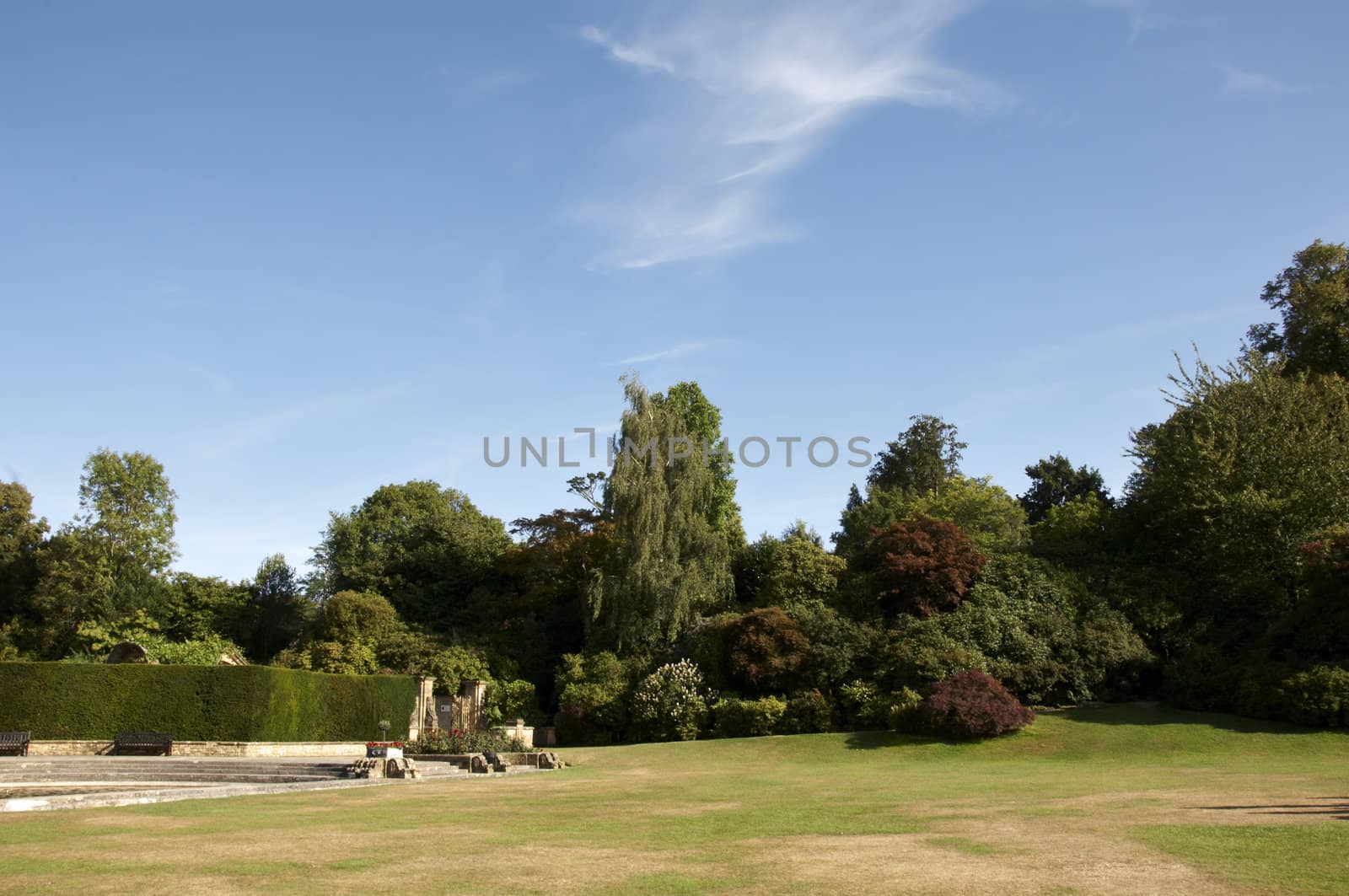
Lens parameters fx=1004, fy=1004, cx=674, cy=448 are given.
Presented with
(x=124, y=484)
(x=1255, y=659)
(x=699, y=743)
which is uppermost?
(x=124, y=484)

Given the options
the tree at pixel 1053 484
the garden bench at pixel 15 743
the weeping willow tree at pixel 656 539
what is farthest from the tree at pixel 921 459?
the garden bench at pixel 15 743

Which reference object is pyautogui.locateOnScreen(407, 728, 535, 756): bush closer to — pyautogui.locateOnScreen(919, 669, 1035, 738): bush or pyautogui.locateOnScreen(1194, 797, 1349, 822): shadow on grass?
pyautogui.locateOnScreen(919, 669, 1035, 738): bush

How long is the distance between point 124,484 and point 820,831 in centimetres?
4111

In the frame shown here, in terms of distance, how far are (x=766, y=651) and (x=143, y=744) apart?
17.2 meters

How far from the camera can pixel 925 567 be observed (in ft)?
103

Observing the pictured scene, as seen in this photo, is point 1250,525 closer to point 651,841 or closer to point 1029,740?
point 1029,740

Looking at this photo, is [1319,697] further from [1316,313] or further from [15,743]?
[15,743]

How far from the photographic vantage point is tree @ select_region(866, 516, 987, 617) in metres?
31.2

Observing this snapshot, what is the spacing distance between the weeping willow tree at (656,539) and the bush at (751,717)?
650 cm

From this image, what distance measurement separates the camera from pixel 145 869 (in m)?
8.18

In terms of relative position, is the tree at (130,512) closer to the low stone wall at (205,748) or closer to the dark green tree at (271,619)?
the dark green tree at (271,619)

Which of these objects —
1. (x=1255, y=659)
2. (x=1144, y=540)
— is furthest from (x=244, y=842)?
(x=1144, y=540)

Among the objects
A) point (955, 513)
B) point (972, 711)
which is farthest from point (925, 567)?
point (955, 513)

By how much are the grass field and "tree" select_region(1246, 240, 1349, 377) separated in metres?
25.4
